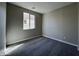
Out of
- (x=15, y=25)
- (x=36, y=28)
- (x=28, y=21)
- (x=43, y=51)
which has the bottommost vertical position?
(x=43, y=51)

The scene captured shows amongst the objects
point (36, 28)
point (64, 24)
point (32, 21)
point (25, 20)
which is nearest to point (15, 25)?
point (25, 20)

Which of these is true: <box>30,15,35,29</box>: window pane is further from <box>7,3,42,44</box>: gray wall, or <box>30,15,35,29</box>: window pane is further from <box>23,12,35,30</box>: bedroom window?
<box>7,3,42,44</box>: gray wall

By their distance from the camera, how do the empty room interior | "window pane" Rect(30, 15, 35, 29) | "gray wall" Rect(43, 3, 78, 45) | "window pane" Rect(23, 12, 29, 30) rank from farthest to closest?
"window pane" Rect(30, 15, 35, 29), "window pane" Rect(23, 12, 29, 30), "gray wall" Rect(43, 3, 78, 45), the empty room interior

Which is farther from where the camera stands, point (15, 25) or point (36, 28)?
point (36, 28)

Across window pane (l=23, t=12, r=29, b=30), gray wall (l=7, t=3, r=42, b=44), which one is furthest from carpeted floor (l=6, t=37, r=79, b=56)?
window pane (l=23, t=12, r=29, b=30)

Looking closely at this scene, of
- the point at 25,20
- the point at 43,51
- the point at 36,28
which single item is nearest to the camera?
the point at 43,51

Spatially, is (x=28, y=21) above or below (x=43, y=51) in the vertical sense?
above

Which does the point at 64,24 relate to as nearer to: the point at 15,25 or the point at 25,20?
the point at 25,20

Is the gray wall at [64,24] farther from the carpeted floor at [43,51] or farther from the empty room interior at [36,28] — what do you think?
the carpeted floor at [43,51]

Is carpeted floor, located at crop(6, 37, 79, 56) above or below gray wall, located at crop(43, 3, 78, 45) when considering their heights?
below

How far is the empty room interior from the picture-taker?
2764mm

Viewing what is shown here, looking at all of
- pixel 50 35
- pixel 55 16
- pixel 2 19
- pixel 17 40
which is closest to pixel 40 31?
pixel 50 35

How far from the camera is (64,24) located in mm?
3988

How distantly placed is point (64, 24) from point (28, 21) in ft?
8.52
